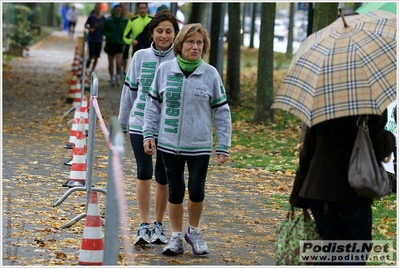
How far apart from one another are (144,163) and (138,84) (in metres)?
0.66

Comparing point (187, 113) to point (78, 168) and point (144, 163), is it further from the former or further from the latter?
point (78, 168)

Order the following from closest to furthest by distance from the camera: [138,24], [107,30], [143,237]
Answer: [143,237] < [138,24] < [107,30]

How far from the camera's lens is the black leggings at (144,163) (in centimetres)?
717

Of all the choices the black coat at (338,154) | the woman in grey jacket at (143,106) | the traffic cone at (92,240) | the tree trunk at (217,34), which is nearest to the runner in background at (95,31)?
the tree trunk at (217,34)

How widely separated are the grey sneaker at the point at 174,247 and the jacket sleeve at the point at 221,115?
76 centimetres

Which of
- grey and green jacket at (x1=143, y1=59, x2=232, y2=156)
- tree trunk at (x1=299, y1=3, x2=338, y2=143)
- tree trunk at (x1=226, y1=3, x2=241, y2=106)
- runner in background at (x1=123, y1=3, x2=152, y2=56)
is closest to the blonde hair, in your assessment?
grey and green jacket at (x1=143, y1=59, x2=232, y2=156)

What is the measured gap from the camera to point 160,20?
24.0ft

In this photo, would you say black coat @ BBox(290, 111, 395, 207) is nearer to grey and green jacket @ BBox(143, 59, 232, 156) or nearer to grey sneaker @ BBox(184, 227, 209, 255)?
grey and green jacket @ BBox(143, 59, 232, 156)

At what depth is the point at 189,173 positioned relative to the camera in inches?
268

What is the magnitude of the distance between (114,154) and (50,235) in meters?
3.16

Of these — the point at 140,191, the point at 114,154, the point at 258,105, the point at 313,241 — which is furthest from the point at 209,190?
the point at 258,105

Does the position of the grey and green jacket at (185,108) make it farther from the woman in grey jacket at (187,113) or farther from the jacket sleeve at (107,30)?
the jacket sleeve at (107,30)

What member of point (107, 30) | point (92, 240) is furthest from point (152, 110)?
point (107, 30)

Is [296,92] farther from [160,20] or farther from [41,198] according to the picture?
[41,198]
